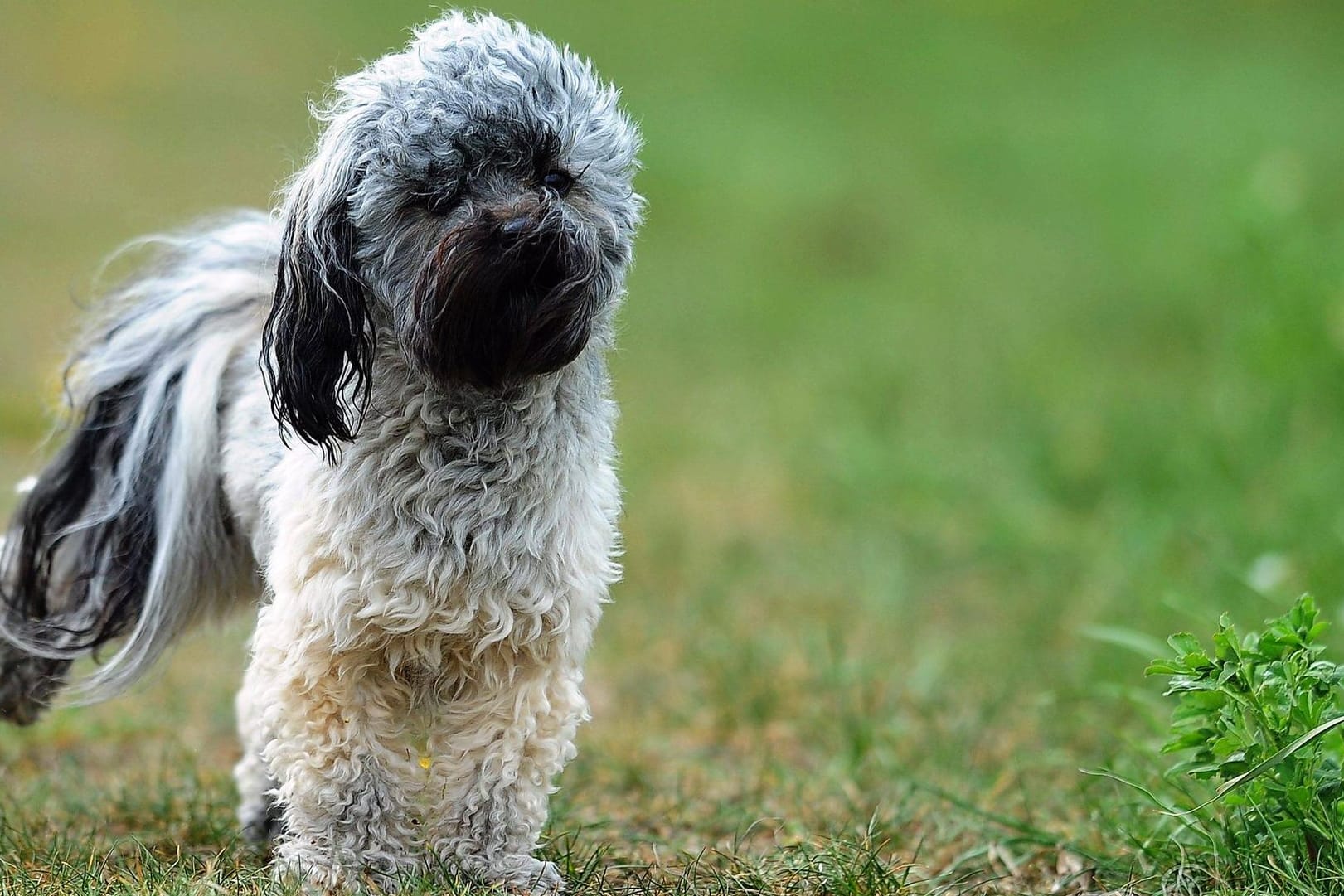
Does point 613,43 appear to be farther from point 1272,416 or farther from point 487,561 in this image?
point 487,561

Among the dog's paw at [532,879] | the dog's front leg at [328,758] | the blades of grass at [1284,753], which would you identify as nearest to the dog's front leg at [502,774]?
the dog's paw at [532,879]

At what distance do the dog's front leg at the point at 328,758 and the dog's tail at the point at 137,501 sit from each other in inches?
21.3

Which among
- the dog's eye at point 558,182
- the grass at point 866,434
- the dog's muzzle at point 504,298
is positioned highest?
the dog's eye at point 558,182

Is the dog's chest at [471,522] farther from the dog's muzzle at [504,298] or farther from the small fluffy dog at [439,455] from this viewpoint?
the dog's muzzle at [504,298]

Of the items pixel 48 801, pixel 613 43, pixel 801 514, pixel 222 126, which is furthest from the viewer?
pixel 613 43

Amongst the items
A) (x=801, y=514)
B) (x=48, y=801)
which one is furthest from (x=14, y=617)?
(x=801, y=514)

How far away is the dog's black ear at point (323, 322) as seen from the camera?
10.4 ft

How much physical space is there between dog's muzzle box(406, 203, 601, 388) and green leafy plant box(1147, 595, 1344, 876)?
1.32m

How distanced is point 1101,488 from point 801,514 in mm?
1349

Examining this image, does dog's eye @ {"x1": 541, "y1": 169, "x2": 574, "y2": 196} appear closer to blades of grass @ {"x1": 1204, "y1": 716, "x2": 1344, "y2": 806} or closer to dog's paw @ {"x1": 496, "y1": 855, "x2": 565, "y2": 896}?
dog's paw @ {"x1": 496, "y1": 855, "x2": 565, "y2": 896}

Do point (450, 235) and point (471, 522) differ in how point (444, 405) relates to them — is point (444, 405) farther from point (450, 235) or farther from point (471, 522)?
point (450, 235)

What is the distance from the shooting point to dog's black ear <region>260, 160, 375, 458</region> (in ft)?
10.4

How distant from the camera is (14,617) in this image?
13.1ft

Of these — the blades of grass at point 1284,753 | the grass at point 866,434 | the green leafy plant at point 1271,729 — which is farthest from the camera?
the grass at point 866,434
